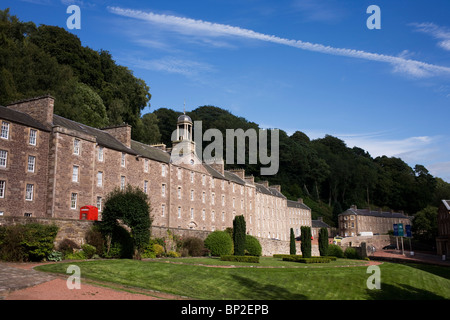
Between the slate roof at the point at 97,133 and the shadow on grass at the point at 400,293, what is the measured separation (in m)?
25.6

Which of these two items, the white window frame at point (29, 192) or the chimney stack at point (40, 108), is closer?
the white window frame at point (29, 192)

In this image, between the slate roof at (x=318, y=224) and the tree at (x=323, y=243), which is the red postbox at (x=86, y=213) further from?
the slate roof at (x=318, y=224)

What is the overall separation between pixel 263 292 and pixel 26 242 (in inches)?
511

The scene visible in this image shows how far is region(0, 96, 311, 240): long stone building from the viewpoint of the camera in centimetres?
2931

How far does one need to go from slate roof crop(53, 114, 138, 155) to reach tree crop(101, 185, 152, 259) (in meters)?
10.1

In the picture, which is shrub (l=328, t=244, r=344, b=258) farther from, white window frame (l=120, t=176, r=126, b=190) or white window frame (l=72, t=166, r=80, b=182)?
white window frame (l=72, t=166, r=80, b=182)

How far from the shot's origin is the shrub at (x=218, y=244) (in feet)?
124

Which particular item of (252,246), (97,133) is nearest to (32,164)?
(97,133)

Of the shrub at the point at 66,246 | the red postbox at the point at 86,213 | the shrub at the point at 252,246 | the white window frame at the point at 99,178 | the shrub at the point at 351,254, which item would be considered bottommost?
the shrub at the point at 351,254

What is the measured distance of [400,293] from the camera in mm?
23875

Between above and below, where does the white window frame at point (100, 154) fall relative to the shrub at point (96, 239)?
above

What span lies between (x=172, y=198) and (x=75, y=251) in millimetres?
21129

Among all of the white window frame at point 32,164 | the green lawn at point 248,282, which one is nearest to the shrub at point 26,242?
the green lawn at point 248,282

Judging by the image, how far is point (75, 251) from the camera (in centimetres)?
2503
